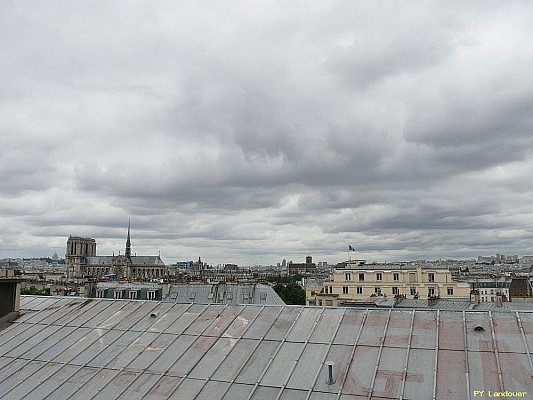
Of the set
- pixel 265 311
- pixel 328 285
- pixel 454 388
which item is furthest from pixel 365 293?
pixel 454 388

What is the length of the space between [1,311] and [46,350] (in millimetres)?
7227

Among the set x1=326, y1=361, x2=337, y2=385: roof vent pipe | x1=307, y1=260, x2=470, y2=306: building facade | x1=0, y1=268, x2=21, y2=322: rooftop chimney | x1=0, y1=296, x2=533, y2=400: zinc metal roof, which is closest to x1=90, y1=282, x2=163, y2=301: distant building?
x1=307, y1=260, x2=470, y2=306: building facade

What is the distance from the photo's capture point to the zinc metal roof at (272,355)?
17016 mm

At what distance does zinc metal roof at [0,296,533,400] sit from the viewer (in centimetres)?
1702

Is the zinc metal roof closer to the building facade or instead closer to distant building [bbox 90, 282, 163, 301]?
distant building [bbox 90, 282, 163, 301]

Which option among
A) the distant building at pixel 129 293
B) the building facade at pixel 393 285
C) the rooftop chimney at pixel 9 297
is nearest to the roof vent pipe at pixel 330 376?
the rooftop chimney at pixel 9 297

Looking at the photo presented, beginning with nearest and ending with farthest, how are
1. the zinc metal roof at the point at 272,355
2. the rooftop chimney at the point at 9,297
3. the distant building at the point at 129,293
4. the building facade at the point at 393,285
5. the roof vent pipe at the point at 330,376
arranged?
the zinc metal roof at the point at 272,355, the roof vent pipe at the point at 330,376, the rooftop chimney at the point at 9,297, the distant building at the point at 129,293, the building facade at the point at 393,285

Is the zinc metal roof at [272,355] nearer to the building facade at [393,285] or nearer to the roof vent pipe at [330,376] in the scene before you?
the roof vent pipe at [330,376]

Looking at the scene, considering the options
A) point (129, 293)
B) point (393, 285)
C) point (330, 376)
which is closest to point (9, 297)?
point (330, 376)

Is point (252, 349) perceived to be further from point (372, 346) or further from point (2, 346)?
point (2, 346)

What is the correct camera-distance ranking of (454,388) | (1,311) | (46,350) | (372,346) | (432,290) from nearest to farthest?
1. (454,388)
2. (372,346)
3. (46,350)
4. (1,311)
5. (432,290)

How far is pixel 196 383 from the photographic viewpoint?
60.4 ft

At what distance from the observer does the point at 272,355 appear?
774 inches

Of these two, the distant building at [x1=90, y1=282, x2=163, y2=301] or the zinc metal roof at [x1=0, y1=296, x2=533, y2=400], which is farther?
the distant building at [x1=90, y1=282, x2=163, y2=301]
